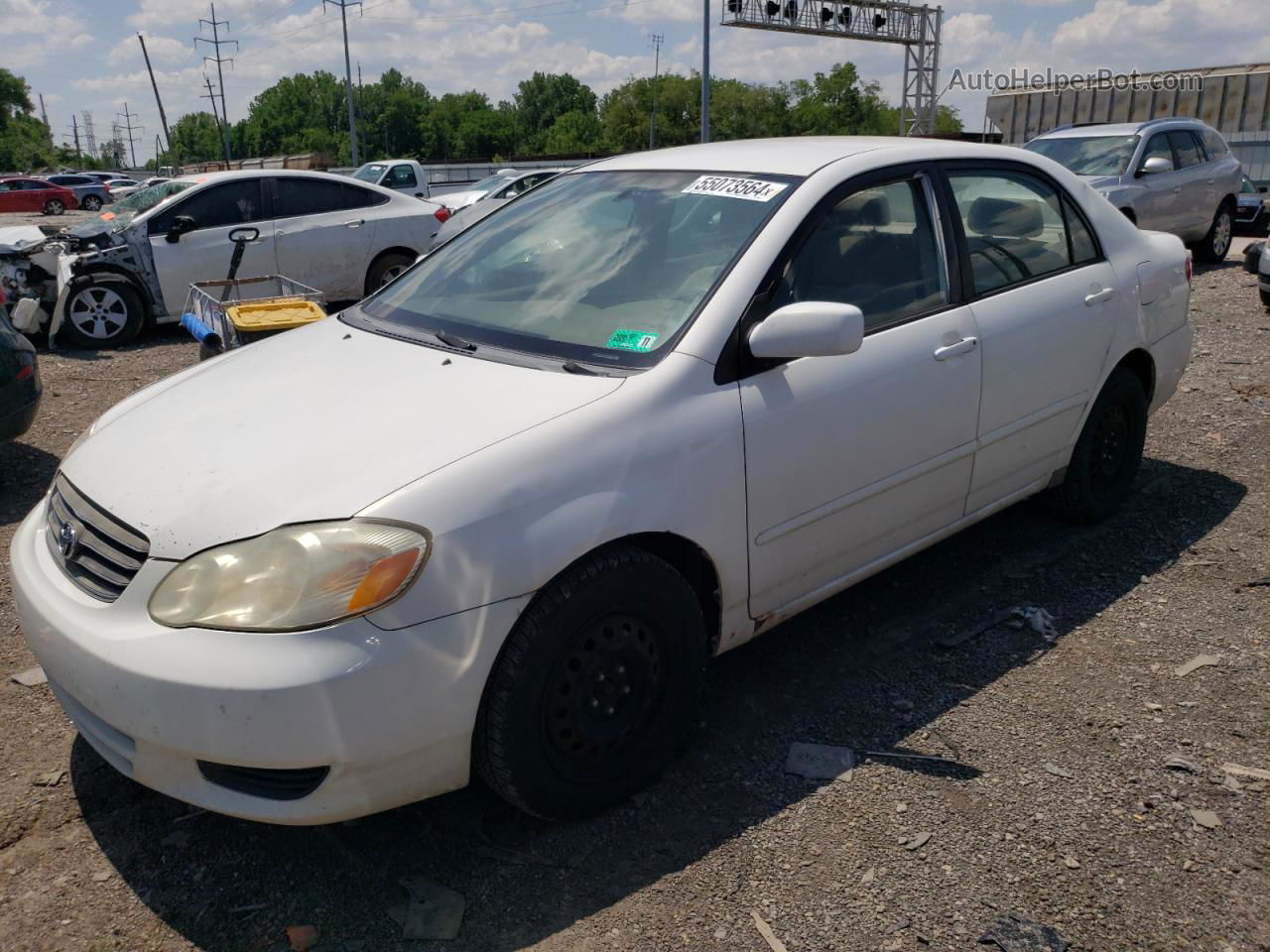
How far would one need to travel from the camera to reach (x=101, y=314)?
973 cm

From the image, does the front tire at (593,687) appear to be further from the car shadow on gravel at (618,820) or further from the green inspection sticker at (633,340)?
the green inspection sticker at (633,340)

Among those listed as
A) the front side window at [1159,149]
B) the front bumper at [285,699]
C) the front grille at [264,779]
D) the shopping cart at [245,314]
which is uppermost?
the front side window at [1159,149]

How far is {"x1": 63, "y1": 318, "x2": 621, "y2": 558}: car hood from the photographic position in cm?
244

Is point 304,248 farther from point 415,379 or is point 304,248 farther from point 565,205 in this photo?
point 415,379

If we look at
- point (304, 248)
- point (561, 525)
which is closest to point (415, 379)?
point (561, 525)

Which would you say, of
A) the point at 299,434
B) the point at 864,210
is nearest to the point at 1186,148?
the point at 864,210

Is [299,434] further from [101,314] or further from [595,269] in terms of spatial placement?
[101,314]

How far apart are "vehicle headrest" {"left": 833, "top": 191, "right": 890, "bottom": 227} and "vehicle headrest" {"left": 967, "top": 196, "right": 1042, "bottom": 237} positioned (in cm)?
49

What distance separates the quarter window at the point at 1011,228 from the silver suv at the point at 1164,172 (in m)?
8.27

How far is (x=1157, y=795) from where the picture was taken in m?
2.92

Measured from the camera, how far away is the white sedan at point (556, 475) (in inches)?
91.8

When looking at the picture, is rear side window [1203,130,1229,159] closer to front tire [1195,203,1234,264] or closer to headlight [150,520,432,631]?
front tire [1195,203,1234,264]

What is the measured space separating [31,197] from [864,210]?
48032mm

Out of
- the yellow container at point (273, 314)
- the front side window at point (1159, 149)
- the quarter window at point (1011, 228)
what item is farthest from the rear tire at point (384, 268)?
the front side window at point (1159, 149)
